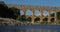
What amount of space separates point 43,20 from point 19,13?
12.7 metres

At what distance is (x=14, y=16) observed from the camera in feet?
387

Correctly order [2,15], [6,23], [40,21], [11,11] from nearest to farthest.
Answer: [6,23] → [2,15] → [11,11] → [40,21]

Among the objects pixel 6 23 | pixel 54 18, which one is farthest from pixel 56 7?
pixel 6 23

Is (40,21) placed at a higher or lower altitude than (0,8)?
lower

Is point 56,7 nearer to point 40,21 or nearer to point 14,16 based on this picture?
point 40,21

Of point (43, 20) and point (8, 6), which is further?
point (43, 20)

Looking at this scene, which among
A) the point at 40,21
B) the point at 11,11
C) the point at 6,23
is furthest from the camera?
the point at 40,21

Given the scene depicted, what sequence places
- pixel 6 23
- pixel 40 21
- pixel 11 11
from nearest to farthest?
pixel 6 23, pixel 11 11, pixel 40 21

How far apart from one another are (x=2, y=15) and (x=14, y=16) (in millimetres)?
9571

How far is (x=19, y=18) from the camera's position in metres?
116

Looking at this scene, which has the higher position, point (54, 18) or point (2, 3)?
point (2, 3)

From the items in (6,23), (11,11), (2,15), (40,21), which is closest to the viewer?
(6,23)

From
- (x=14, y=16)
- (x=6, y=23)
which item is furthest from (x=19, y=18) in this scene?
(x=6, y=23)

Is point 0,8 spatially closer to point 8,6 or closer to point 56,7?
point 8,6
